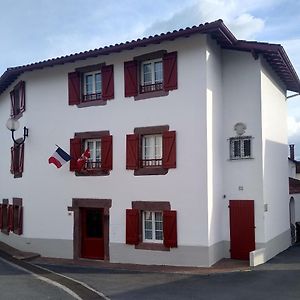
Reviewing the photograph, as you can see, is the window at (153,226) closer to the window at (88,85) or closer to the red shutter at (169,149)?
the red shutter at (169,149)

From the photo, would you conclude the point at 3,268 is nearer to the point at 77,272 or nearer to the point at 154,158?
the point at 77,272

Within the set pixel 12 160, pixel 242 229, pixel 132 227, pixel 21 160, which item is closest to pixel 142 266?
pixel 132 227

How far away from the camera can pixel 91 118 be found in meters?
15.9

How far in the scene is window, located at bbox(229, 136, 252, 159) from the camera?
48.3 feet

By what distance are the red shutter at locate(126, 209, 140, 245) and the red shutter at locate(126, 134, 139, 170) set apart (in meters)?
1.53

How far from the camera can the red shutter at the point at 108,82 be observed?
612 inches

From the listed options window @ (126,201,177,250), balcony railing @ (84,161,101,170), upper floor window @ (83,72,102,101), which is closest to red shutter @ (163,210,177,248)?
window @ (126,201,177,250)

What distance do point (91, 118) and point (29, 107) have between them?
3524mm

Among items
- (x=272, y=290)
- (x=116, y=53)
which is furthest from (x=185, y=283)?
(x=116, y=53)

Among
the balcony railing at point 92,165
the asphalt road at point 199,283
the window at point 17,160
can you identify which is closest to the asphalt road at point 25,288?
the asphalt road at point 199,283

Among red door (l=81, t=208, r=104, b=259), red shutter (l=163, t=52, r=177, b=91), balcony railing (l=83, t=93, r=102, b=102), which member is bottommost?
red door (l=81, t=208, r=104, b=259)

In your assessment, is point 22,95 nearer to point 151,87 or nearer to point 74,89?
point 74,89

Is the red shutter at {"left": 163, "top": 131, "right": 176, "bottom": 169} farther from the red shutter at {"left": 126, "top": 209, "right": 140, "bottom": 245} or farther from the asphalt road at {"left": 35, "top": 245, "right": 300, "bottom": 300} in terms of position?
the asphalt road at {"left": 35, "top": 245, "right": 300, "bottom": 300}

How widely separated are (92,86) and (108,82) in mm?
1009
